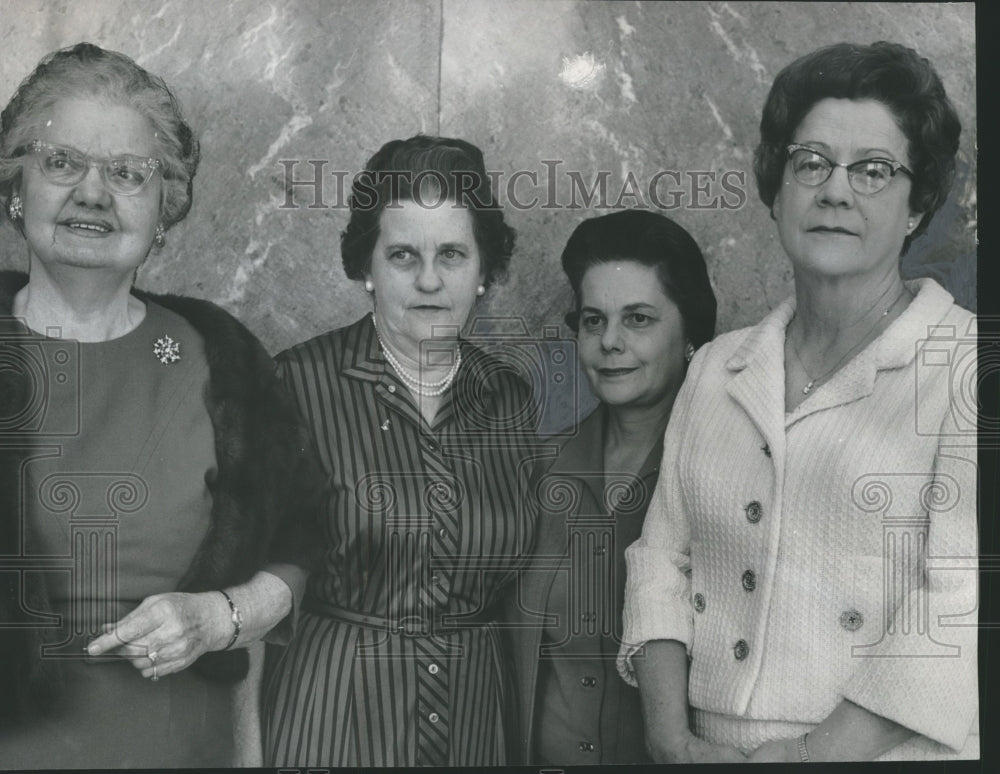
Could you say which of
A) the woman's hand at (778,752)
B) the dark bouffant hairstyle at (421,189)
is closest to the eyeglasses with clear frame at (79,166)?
the dark bouffant hairstyle at (421,189)

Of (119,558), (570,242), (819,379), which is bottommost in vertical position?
(119,558)

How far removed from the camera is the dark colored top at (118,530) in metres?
3.13

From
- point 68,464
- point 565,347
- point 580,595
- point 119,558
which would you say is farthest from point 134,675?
point 565,347

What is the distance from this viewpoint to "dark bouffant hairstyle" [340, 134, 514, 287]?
10.5 feet

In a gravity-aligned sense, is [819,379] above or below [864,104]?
below

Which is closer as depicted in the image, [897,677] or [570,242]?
[897,677]

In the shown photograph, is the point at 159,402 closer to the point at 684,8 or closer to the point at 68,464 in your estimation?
the point at 68,464

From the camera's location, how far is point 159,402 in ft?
10.4

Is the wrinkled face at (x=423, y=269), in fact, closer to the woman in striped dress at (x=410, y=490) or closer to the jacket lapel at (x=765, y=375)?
the woman in striped dress at (x=410, y=490)

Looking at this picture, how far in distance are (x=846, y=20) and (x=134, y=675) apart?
2337 millimetres

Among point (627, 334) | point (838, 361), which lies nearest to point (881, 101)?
point (838, 361)

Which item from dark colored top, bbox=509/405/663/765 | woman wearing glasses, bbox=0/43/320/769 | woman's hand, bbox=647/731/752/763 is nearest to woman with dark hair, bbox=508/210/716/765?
dark colored top, bbox=509/405/663/765

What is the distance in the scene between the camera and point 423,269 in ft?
10.5

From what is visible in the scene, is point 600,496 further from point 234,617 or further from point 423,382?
point 234,617
